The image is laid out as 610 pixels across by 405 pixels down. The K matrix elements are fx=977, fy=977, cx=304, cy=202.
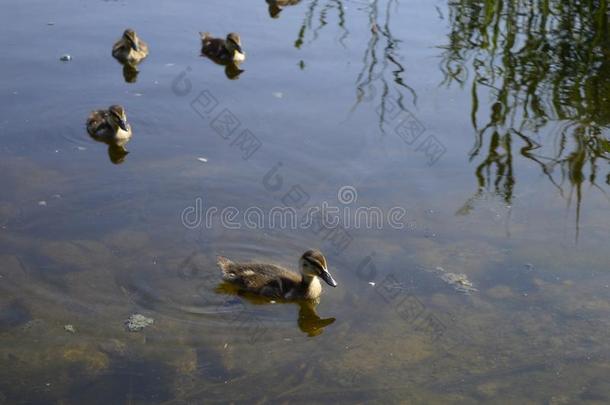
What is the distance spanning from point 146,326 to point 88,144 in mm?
3306

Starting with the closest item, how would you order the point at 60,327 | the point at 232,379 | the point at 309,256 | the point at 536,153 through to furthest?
the point at 232,379 < the point at 60,327 < the point at 309,256 < the point at 536,153

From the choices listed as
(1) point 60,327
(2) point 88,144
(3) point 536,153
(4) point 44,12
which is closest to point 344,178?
(3) point 536,153

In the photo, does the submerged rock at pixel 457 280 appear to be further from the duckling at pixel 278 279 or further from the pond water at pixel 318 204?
the duckling at pixel 278 279

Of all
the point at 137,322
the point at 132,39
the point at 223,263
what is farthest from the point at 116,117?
the point at 137,322

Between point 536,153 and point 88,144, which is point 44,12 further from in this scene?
point 536,153

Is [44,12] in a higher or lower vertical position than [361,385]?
higher

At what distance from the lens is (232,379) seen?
224 inches

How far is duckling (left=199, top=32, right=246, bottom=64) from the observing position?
10719mm

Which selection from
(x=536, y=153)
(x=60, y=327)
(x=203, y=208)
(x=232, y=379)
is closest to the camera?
(x=232, y=379)

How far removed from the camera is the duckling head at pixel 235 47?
10.8m

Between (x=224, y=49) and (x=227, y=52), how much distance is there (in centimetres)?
7

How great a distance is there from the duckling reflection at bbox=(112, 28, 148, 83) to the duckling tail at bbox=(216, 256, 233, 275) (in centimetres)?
383

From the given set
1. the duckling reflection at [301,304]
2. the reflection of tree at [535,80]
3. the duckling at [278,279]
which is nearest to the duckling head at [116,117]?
the duckling at [278,279]

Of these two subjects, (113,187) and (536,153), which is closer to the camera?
(113,187)
